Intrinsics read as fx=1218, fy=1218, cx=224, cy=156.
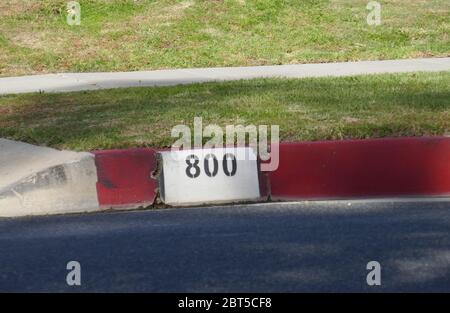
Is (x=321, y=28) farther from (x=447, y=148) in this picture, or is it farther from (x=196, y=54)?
(x=447, y=148)

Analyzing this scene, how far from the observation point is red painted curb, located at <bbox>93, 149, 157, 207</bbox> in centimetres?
877

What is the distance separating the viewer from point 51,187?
8.77m

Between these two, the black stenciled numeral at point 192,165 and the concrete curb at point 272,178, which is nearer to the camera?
the concrete curb at point 272,178

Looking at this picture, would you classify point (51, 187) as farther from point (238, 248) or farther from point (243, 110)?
point (243, 110)

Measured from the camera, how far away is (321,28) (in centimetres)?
1725

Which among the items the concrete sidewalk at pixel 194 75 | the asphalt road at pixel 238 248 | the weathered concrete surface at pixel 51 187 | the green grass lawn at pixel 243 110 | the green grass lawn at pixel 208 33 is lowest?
the asphalt road at pixel 238 248

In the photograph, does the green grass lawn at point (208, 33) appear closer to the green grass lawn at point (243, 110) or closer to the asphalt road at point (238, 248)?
the green grass lawn at point (243, 110)

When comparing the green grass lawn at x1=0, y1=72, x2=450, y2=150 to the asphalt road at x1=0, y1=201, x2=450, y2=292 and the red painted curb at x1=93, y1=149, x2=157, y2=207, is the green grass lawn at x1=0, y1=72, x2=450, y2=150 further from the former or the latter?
the asphalt road at x1=0, y1=201, x2=450, y2=292

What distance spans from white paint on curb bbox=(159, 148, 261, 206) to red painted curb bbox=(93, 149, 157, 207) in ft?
0.33

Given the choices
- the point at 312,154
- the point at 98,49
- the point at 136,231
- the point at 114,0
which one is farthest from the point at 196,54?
the point at 136,231

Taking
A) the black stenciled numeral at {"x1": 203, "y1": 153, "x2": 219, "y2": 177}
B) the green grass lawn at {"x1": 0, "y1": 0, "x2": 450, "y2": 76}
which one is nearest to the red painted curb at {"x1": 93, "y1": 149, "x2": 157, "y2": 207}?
the black stenciled numeral at {"x1": 203, "y1": 153, "x2": 219, "y2": 177}

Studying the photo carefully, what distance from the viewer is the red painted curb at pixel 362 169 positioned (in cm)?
886

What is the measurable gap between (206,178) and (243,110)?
6.55 ft

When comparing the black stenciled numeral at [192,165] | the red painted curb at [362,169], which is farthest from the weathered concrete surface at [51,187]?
the red painted curb at [362,169]
